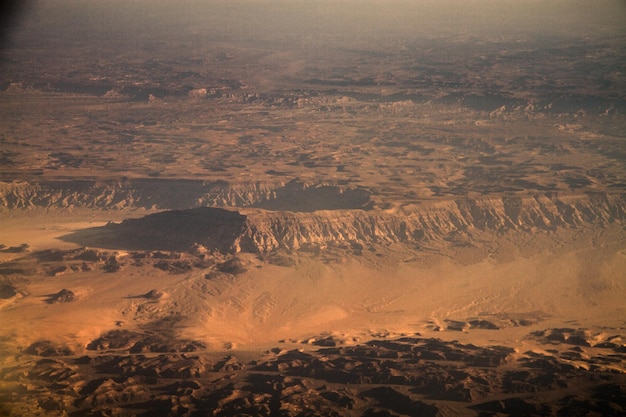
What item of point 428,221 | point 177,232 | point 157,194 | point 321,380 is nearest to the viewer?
point 321,380

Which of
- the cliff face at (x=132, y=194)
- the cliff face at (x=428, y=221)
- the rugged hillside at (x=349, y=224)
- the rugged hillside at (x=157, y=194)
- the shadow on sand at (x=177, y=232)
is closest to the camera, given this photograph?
the shadow on sand at (x=177, y=232)

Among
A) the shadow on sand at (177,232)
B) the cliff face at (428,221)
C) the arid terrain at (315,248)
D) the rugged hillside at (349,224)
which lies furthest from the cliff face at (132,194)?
the cliff face at (428,221)

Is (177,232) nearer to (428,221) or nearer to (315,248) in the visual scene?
(315,248)

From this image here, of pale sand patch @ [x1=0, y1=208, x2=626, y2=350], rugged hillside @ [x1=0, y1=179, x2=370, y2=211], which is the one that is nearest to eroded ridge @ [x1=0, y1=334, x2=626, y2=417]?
pale sand patch @ [x1=0, y1=208, x2=626, y2=350]

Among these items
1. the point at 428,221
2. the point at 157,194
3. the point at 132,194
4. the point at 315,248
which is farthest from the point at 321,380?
the point at 132,194

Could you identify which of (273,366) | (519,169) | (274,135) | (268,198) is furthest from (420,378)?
(274,135)

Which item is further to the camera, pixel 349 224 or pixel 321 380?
pixel 349 224

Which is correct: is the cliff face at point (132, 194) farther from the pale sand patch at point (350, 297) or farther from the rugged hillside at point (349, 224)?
the pale sand patch at point (350, 297)
